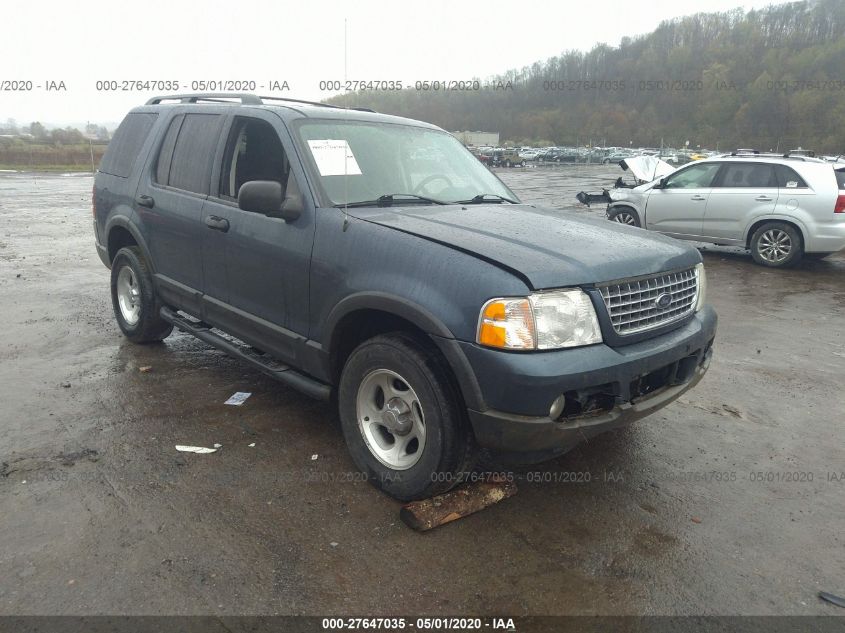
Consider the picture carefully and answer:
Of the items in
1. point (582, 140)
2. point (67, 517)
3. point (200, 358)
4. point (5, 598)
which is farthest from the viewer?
point (582, 140)

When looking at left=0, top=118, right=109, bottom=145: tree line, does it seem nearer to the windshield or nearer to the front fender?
the windshield

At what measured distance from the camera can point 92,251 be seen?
33.8ft

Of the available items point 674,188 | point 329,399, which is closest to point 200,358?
point 329,399

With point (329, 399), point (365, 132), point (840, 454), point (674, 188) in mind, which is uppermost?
point (365, 132)

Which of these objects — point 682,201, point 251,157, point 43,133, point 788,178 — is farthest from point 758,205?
point 43,133

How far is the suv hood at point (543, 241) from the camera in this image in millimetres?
2801

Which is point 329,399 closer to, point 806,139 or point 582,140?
point 806,139

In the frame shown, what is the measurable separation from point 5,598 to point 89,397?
215 cm

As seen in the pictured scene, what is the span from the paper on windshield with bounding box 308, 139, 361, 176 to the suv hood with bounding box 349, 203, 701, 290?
0.33 m

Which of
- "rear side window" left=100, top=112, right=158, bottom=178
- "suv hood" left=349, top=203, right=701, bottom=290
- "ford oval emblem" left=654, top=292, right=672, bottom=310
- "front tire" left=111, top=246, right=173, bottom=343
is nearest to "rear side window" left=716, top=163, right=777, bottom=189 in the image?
"suv hood" left=349, top=203, right=701, bottom=290

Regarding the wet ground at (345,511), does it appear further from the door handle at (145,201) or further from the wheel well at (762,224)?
the wheel well at (762,224)

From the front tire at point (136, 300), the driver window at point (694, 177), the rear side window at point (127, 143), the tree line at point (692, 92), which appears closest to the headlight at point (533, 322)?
the front tire at point (136, 300)

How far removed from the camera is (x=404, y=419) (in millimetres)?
3129

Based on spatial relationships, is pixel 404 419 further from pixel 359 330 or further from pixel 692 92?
pixel 692 92
